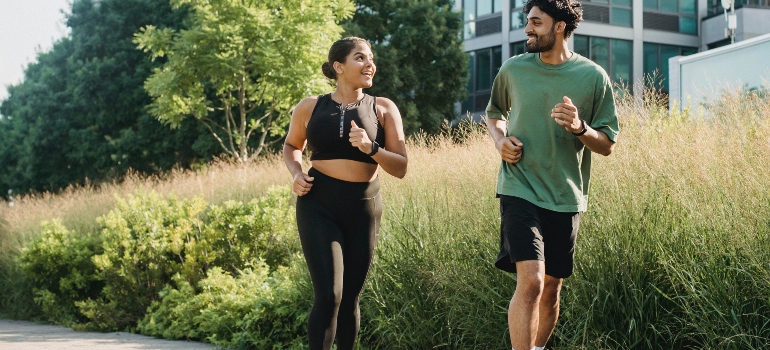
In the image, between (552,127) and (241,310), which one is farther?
(241,310)

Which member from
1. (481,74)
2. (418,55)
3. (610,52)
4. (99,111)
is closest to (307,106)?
(418,55)

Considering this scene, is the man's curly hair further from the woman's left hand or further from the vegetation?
the vegetation

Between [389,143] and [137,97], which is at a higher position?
[137,97]

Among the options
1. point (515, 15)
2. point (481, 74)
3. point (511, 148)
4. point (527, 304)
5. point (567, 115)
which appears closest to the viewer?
point (567, 115)

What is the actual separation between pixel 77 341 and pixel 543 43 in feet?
19.9

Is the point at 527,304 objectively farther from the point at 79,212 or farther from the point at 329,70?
the point at 79,212

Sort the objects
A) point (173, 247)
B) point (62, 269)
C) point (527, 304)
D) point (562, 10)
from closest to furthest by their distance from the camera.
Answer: point (527, 304), point (562, 10), point (173, 247), point (62, 269)

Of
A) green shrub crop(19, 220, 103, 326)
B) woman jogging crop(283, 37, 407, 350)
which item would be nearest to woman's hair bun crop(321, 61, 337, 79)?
woman jogging crop(283, 37, 407, 350)

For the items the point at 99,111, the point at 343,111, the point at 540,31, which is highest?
the point at 99,111

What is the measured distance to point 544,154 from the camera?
472cm

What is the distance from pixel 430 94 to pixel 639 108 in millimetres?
23169

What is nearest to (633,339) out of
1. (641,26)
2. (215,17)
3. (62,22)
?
(215,17)

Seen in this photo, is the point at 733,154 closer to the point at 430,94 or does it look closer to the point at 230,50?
the point at 230,50

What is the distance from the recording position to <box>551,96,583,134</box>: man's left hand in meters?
4.31
